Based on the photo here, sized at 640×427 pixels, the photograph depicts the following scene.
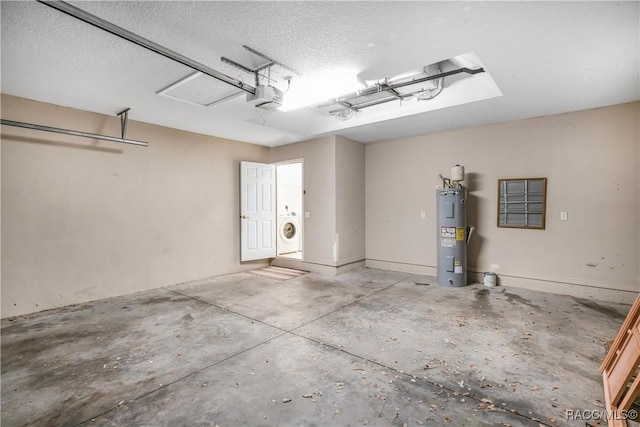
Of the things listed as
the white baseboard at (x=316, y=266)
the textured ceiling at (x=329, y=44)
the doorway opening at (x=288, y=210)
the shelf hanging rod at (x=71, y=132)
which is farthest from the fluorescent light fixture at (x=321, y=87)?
the doorway opening at (x=288, y=210)

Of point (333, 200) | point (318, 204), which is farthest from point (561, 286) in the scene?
point (318, 204)

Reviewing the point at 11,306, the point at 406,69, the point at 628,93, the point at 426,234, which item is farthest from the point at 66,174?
the point at 628,93

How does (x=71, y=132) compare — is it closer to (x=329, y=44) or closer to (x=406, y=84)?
(x=329, y=44)

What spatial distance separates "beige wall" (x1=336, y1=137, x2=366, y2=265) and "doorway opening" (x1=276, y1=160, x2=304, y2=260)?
4.92 ft

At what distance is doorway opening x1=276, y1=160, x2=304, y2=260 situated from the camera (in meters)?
6.79

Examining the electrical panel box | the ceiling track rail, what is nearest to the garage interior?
the ceiling track rail

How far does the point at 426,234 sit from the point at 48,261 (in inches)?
221

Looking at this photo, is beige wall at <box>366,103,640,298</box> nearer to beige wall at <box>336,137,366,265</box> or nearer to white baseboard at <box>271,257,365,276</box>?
beige wall at <box>336,137,366,265</box>

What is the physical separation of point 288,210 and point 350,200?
87.5 inches

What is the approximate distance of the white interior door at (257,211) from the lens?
5.75 metres

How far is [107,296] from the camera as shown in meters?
4.10

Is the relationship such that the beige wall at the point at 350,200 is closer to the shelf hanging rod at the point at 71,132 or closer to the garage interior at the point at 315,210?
the garage interior at the point at 315,210

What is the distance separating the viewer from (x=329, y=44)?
242 cm

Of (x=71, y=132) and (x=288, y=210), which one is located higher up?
(x=71, y=132)
